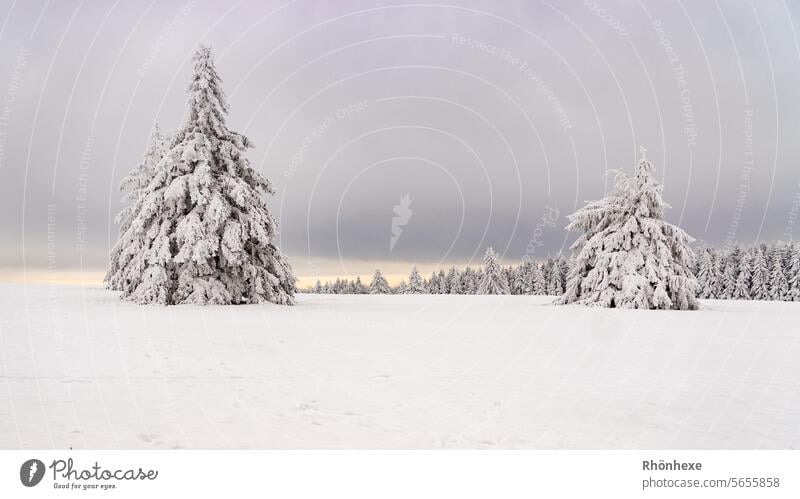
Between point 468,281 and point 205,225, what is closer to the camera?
point 205,225

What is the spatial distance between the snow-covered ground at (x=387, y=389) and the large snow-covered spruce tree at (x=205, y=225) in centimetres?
892

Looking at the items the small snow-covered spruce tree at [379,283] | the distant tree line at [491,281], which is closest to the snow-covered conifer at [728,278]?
the distant tree line at [491,281]

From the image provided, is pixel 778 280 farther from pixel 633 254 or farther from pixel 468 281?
pixel 633 254

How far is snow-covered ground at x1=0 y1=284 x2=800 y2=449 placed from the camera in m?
5.52

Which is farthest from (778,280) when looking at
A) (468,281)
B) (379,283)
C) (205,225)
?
(205,225)

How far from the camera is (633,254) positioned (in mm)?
27172

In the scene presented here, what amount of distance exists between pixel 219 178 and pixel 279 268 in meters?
5.15

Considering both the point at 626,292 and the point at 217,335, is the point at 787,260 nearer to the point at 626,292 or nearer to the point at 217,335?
the point at 626,292

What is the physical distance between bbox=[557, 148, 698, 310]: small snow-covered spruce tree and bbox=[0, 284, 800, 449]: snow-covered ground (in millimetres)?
12323

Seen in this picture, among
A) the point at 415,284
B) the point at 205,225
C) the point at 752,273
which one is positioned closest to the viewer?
the point at 205,225

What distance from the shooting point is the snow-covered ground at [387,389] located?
5.52m

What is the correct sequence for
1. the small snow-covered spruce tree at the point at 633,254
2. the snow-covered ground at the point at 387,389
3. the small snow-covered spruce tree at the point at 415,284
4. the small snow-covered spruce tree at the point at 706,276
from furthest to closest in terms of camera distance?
1. the small snow-covered spruce tree at the point at 415,284
2. the small snow-covered spruce tree at the point at 706,276
3. the small snow-covered spruce tree at the point at 633,254
4. the snow-covered ground at the point at 387,389

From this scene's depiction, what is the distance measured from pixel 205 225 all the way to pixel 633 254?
21872 mm

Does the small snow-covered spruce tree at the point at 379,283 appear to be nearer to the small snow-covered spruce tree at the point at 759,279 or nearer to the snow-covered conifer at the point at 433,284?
the snow-covered conifer at the point at 433,284
